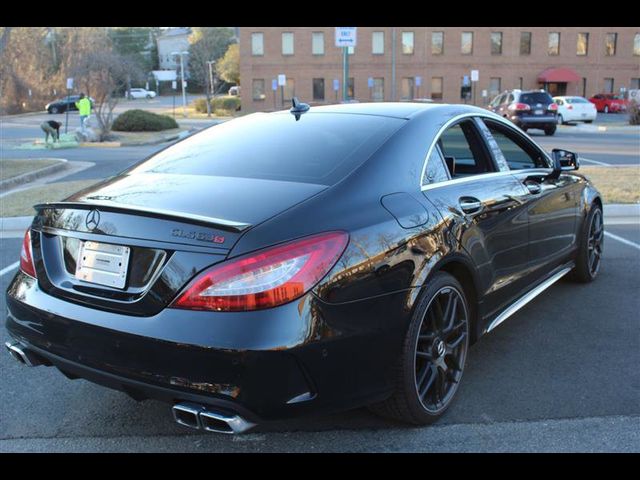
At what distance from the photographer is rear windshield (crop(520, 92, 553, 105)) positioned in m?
24.3

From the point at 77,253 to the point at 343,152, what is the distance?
139 cm

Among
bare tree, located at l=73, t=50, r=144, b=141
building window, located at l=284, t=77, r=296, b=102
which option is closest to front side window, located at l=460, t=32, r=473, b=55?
building window, located at l=284, t=77, r=296, b=102

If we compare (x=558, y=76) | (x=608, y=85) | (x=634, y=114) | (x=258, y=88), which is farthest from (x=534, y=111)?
(x=608, y=85)

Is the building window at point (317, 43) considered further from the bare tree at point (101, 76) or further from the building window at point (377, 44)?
the bare tree at point (101, 76)

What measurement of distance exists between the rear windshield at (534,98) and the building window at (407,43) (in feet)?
86.4

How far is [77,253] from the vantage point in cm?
273

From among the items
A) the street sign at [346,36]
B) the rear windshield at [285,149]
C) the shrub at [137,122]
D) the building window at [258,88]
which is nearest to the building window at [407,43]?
the building window at [258,88]

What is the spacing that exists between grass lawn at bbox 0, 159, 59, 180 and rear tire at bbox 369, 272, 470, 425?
11.3 metres

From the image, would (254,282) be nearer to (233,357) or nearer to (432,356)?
(233,357)

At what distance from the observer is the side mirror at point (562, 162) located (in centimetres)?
462

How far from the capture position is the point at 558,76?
49281 mm

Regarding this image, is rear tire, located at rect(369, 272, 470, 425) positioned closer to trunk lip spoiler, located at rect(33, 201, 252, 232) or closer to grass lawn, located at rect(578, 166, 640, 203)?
trunk lip spoiler, located at rect(33, 201, 252, 232)

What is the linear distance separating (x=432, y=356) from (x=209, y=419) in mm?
1216

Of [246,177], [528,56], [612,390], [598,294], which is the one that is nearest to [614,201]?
[598,294]
